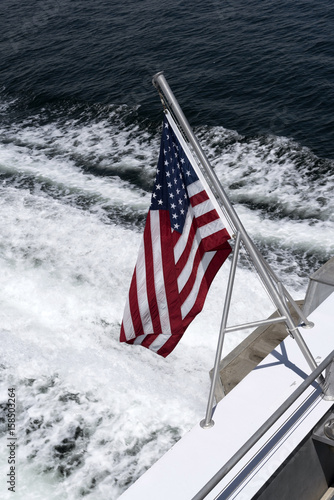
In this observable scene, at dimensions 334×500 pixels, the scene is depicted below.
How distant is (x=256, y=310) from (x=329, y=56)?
11349mm

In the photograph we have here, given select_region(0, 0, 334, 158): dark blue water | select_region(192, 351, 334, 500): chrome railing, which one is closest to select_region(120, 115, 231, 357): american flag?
select_region(192, 351, 334, 500): chrome railing

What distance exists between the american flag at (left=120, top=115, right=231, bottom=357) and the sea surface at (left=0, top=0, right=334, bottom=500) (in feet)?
9.94

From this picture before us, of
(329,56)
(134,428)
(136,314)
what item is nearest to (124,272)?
(134,428)

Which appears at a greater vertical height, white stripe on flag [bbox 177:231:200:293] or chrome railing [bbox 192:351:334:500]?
white stripe on flag [bbox 177:231:200:293]

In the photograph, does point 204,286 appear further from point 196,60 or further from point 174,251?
point 196,60

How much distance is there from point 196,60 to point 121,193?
27.0ft

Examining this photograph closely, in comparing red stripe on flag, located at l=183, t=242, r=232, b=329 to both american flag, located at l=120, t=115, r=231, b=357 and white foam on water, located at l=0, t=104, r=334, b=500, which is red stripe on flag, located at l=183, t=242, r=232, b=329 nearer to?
american flag, located at l=120, t=115, r=231, b=357

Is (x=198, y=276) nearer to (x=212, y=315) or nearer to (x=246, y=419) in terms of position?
(x=246, y=419)

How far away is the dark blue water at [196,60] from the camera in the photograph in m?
16.1

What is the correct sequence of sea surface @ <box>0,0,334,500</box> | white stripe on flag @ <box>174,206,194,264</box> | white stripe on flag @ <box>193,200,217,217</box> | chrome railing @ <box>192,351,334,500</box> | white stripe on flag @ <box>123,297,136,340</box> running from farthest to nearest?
1. sea surface @ <box>0,0,334,500</box>
2. white stripe on flag @ <box>123,297,136,340</box>
3. white stripe on flag @ <box>174,206,194,264</box>
4. white stripe on flag @ <box>193,200,217,217</box>
5. chrome railing @ <box>192,351,334,500</box>

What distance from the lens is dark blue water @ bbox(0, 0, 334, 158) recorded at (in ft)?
52.9

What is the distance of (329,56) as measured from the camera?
706 inches

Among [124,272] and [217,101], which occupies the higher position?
[217,101]

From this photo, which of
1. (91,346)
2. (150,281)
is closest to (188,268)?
(150,281)
